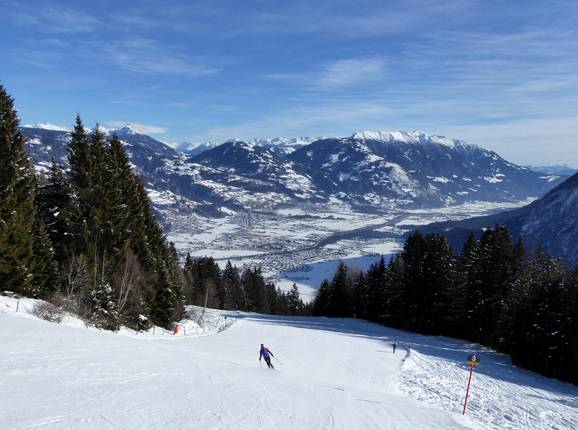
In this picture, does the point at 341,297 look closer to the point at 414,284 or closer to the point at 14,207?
the point at 414,284

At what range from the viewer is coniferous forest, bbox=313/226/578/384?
117 feet

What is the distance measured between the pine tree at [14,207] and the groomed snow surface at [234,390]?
1682 mm

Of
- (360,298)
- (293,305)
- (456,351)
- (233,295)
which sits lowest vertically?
(293,305)

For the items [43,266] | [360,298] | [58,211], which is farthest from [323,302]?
[43,266]

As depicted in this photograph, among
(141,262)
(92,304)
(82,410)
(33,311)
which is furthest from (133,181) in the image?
(82,410)

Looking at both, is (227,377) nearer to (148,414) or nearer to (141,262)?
(148,414)

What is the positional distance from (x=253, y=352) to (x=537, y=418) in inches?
674

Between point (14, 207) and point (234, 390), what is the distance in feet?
62.8

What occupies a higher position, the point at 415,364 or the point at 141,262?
the point at 141,262

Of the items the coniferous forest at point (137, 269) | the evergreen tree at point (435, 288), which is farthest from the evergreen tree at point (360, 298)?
the evergreen tree at point (435, 288)

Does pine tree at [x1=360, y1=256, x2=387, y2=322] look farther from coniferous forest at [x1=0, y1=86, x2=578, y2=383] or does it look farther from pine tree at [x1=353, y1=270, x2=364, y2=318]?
coniferous forest at [x1=0, y1=86, x2=578, y2=383]

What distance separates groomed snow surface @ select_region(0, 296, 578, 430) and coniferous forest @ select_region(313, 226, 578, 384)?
4.52 metres

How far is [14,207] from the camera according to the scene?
1015 inches

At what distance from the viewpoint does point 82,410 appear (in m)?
10.7
